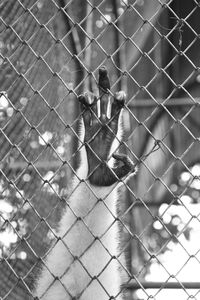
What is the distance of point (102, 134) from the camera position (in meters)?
2.32

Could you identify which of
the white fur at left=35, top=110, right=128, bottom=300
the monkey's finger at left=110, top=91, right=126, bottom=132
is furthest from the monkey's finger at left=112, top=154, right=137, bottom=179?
the white fur at left=35, top=110, right=128, bottom=300

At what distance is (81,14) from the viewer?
3.36 meters

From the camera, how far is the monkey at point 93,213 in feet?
7.47

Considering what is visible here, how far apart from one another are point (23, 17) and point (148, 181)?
203cm

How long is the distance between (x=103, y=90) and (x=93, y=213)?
0.60 meters

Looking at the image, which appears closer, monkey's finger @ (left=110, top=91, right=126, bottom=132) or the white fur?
monkey's finger @ (left=110, top=91, right=126, bottom=132)

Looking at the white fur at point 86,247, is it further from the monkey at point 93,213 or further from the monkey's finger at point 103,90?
the monkey's finger at point 103,90

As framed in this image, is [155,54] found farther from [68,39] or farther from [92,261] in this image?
[92,261]

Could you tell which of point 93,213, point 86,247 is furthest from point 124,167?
point 86,247

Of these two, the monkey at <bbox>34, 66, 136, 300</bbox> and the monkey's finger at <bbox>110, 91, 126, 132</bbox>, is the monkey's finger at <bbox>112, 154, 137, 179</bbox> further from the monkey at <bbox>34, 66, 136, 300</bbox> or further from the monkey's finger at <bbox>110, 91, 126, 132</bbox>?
the monkey's finger at <bbox>110, 91, 126, 132</bbox>

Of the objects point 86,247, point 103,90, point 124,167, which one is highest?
point 103,90

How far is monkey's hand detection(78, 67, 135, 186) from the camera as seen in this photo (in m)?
2.25

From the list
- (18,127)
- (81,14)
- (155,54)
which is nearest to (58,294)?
(18,127)

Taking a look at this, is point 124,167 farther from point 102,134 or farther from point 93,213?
point 93,213
